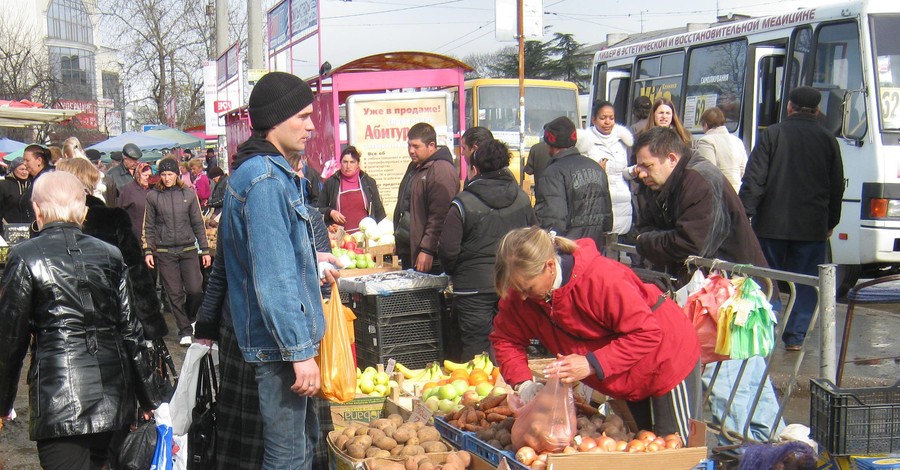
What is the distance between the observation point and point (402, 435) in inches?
172

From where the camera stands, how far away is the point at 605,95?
16.0 m

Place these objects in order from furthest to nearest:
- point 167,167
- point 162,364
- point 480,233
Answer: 1. point 167,167
2. point 480,233
3. point 162,364

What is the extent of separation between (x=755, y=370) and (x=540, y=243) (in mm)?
2329

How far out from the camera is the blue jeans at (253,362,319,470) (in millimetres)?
3494

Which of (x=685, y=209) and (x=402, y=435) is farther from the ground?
(x=685, y=209)

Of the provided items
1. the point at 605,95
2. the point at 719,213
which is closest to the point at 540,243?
the point at 719,213

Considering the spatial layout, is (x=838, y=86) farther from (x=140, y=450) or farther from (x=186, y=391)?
(x=140, y=450)

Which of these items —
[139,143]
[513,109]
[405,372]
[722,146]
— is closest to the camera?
[405,372]

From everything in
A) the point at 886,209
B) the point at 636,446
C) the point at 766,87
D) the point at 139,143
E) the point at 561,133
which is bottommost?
the point at 636,446

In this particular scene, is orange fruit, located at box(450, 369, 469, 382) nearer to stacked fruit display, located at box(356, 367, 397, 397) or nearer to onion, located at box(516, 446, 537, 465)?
stacked fruit display, located at box(356, 367, 397, 397)

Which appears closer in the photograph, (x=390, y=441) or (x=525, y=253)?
(x=525, y=253)

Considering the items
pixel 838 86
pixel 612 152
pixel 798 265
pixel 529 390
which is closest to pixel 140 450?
pixel 529 390

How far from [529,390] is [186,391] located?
1655mm

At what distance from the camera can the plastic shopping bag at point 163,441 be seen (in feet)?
13.4
